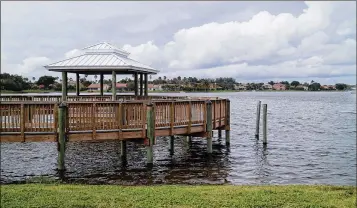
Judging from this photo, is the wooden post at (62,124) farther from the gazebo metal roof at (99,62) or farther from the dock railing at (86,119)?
the gazebo metal roof at (99,62)

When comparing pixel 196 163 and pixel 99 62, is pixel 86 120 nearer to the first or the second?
pixel 196 163

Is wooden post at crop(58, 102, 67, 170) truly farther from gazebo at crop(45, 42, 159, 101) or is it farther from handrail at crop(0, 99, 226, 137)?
gazebo at crop(45, 42, 159, 101)

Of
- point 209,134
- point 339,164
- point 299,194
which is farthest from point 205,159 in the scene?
point 299,194

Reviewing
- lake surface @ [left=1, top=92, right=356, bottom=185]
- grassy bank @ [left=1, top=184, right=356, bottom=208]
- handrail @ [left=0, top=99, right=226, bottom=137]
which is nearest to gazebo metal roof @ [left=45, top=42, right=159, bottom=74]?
lake surface @ [left=1, top=92, right=356, bottom=185]

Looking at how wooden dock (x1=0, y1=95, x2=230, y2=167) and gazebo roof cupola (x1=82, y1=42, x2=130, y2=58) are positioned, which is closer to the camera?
wooden dock (x1=0, y1=95, x2=230, y2=167)

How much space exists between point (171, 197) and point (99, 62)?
14498 mm

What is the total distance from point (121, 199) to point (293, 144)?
20486mm

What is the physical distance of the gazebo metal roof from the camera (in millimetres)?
21547

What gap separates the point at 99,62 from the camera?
22.3m

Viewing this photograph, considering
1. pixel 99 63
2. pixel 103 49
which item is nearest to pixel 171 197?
pixel 99 63

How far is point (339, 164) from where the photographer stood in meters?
19.8

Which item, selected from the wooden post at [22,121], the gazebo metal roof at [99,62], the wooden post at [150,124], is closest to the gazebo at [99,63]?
the gazebo metal roof at [99,62]

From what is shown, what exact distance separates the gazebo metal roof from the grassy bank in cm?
1161

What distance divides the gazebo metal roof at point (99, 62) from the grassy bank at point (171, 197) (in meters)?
11.6
